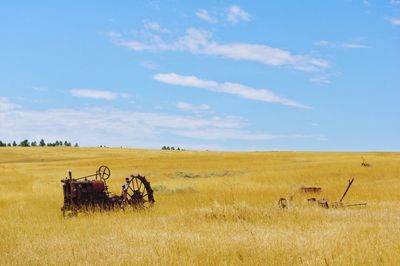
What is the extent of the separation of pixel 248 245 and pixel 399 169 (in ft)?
102

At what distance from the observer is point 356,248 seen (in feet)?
30.1

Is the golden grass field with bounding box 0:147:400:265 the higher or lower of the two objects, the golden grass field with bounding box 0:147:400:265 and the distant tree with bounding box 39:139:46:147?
the lower

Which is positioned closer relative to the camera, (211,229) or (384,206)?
(211,229)

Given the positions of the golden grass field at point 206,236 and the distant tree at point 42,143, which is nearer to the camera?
the golden grass field at point 206,236

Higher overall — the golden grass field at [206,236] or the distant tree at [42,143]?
the distant tree at [42,143]

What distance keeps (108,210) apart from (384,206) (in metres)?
9.09

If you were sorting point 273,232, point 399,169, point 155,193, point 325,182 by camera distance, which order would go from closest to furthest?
point 273,232 < point 155,193 < point 325,182 < point 399,169

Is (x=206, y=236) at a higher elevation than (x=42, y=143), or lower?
lower

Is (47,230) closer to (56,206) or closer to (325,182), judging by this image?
(56,206)

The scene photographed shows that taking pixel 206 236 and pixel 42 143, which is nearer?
pixel 206 236

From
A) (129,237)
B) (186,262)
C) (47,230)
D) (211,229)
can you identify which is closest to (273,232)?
(211,229)

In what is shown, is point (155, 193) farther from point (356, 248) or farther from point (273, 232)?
point (356, 248)

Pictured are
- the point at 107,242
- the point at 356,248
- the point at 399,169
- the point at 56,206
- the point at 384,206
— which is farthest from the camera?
the point at 399,169

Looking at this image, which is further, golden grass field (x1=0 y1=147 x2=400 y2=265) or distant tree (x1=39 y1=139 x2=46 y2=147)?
distant tree (x1=39 y1=139 x2=46 y2=147)
